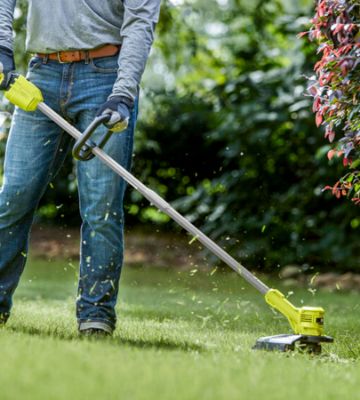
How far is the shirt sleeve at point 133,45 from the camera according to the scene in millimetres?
3793

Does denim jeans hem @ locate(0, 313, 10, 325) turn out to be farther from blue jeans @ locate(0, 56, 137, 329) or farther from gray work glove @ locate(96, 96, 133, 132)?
gray work glove @ locate(96, 96, 133, 132)

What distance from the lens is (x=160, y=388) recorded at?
8.47ft

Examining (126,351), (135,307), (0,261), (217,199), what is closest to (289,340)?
(126,351)

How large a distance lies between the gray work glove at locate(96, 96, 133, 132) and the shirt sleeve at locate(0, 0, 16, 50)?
61 centimetres

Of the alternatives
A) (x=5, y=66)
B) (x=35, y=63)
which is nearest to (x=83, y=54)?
(x=35, y=63)

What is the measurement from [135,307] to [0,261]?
1.92 metres

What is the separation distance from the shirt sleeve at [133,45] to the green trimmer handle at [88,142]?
0.17 metres

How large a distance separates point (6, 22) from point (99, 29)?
0.45 metres

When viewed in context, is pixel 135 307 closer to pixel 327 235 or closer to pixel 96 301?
pixel 96 301

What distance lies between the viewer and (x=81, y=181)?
399cm

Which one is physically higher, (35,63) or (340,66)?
(35,63)

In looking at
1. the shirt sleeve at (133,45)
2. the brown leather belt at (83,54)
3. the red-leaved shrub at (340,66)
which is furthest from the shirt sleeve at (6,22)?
the red-leaved shrub at (340,66)

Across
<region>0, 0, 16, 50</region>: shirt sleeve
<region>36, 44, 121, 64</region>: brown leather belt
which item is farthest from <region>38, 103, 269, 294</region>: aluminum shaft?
<region>0, 0, 16, 50</region>: shirt sleeve

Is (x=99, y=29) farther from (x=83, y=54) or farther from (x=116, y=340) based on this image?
(x=116, y=340)
